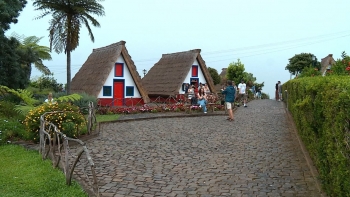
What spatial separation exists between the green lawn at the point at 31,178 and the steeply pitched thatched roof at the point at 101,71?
1543cm

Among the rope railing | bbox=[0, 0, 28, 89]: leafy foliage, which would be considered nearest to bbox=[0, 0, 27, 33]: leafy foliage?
bbox=[0, 0, 28, 89]: leafy foliage

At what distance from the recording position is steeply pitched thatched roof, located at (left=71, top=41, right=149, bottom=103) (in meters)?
24.4

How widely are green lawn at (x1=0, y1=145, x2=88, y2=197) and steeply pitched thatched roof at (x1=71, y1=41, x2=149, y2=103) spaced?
15.4m

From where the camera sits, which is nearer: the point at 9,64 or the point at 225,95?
the point at 225,95

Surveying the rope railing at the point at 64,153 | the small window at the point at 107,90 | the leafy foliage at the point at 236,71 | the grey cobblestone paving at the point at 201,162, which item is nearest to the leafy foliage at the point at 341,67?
Result: the grey cobblestone paving at the point at 201,162

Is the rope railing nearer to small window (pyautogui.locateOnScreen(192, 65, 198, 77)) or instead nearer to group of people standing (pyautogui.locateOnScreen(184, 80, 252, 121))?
group of people standing (pyautogui.locateOnScreen(184, 80, 252, 121))

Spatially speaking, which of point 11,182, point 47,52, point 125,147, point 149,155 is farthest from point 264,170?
point 47,52

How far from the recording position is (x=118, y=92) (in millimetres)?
25875

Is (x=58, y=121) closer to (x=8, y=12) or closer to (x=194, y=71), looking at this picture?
(x=8, y=12)

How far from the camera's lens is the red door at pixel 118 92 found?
1013 inches

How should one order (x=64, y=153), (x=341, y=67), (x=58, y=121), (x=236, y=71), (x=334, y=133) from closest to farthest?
(x=334, y=133) → (x=64, y=153) → (x=58, y=121) → (x=341, y=67) → (x=236, y=71)

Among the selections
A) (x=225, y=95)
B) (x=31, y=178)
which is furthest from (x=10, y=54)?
(x=31, y=178)

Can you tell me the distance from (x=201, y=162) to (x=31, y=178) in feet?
11.2

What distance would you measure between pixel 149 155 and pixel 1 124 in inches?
244
